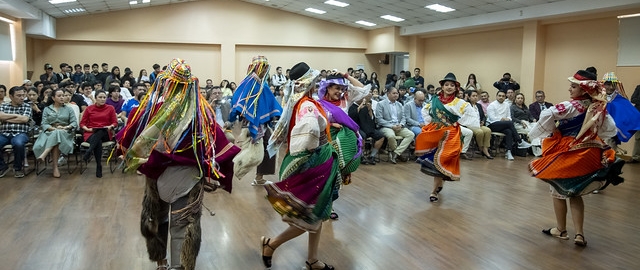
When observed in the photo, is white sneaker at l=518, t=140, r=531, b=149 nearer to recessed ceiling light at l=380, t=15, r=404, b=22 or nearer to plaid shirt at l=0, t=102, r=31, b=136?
recessed ceiling light at l=380, t=15, r=404, b=22

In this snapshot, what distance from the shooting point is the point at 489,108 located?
9.32m

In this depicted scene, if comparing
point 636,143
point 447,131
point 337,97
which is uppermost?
point 337,97

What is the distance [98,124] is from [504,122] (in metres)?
6.63

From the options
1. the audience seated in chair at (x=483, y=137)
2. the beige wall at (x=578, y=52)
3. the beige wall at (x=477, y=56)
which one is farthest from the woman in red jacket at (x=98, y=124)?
the beige wall at (x=477, y=56)

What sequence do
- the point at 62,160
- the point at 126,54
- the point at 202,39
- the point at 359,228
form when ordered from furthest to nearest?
the point at 202,39, the point at 126,54, the point at 62,160, the point at 359,228

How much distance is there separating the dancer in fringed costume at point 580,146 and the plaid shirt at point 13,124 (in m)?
6.15

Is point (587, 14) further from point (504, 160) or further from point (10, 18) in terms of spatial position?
point (10, 18)

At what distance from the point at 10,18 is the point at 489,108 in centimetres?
1070

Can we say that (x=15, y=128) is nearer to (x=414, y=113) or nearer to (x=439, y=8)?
(x=414, y=113)

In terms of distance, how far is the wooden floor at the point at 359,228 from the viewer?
141 inches

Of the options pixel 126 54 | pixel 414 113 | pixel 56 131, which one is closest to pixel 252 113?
pixel 56 131

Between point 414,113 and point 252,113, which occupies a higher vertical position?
point 252,113

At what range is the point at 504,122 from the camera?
29.5 feet

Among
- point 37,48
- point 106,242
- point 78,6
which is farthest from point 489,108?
point 37,48
